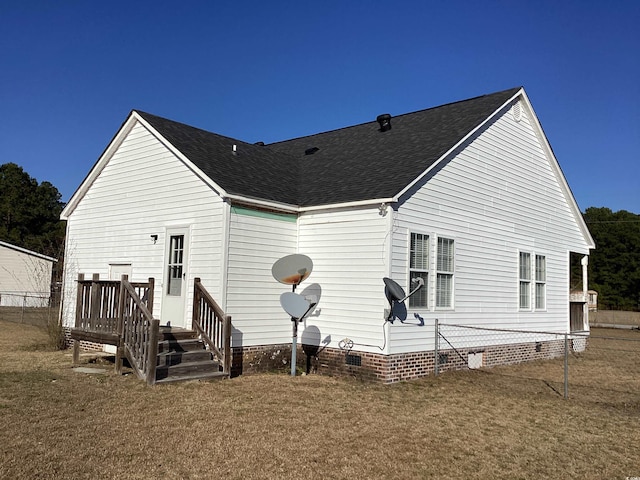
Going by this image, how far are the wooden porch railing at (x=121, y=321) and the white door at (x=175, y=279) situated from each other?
585 mm

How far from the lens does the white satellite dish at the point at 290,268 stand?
34.9ft

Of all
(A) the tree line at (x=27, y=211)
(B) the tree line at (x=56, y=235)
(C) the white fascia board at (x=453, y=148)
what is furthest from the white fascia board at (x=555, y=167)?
(A) the tree line at (x=27, y=211)

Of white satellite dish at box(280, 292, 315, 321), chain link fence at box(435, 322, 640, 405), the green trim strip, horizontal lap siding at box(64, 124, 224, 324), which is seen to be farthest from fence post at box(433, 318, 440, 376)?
horizontal lap siding at box(64, 124, 224, 324)

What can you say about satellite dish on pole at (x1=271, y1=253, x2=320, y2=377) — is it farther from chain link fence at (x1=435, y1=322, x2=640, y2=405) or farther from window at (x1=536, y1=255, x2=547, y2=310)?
window at (x1=536, y1=255, x2=547, y2=310)

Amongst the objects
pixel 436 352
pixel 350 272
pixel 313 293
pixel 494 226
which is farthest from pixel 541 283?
pixel 313 293

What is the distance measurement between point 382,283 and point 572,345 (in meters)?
9.34

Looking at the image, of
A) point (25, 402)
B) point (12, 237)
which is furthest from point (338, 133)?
point (12, 237)

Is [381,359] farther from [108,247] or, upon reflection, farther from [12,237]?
[12,237]

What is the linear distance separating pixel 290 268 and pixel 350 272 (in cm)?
118

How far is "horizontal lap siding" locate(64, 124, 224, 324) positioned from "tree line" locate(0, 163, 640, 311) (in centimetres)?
3722

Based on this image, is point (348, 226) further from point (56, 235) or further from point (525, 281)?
point (56, 235)

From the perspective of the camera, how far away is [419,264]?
426 inches

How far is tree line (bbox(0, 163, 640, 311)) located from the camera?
1972 inches

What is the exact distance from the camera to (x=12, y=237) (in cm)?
4897
